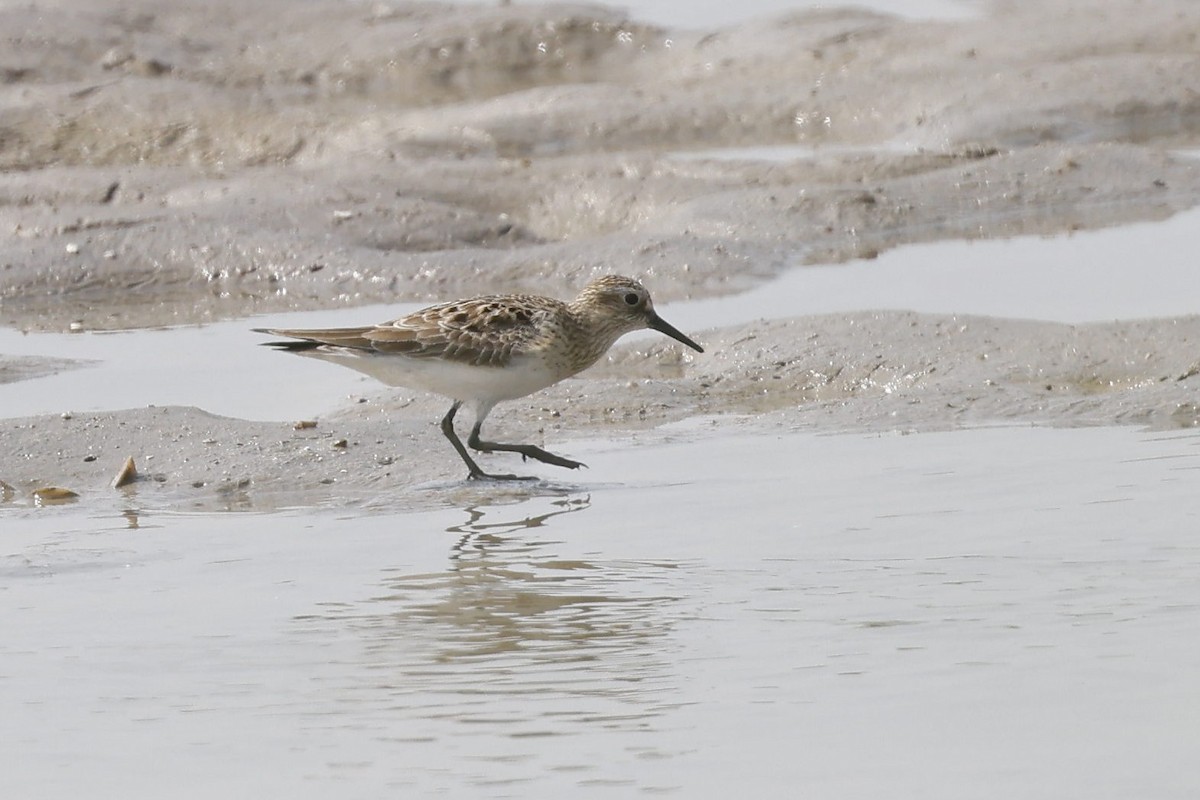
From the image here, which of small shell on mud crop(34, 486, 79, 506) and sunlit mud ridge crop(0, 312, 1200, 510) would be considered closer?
small shell on mud crop(34, 486, 79, 506)

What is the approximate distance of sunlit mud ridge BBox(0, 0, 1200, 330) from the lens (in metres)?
13.8

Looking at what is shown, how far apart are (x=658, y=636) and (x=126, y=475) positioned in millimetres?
3404

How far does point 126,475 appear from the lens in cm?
852

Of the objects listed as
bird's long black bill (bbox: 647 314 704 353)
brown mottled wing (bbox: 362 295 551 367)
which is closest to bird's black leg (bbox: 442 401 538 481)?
brown mottled wing (bbox: 362 295 551 367)

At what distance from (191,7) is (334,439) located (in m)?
13.5

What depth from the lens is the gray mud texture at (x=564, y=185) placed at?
9234 mm

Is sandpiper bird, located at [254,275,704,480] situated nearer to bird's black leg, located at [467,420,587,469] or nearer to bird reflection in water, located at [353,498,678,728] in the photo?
bird's black leg, located at [467,420,587,469]

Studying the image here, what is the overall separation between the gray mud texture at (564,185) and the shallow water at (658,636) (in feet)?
3.40

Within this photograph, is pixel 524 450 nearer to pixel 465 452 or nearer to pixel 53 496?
pixel 465 452

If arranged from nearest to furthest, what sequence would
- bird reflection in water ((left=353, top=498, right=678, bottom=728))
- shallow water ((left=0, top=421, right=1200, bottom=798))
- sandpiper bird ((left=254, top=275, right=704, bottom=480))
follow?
shallow water ((left=0, top=421, right=1200, bottom=798))
bird reflection in water ((left=353, top=498, right=678, bottom=728))
sandpiper bird ((left=254, top=275, right=704, bottom=480))

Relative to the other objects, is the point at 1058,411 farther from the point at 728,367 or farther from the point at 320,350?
the point at 320,350

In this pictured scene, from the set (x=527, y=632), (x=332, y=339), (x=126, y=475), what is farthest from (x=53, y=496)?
(x=527, y=632)

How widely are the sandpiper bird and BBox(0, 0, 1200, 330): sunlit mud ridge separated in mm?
3848

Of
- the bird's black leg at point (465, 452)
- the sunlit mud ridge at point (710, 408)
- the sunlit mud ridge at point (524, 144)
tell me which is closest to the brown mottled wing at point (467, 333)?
the bird's black leg at point (465, 452)
